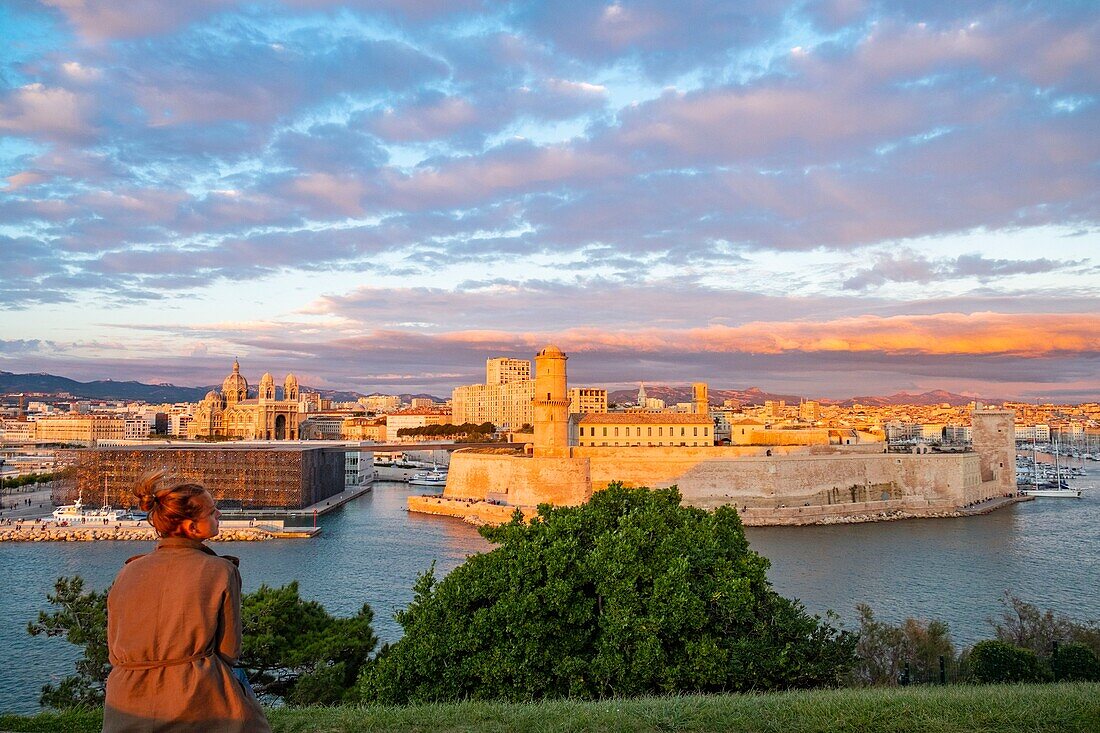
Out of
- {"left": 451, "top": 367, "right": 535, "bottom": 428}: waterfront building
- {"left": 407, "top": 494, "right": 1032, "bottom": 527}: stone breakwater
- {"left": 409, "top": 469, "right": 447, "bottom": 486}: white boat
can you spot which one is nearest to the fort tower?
{"left": 407, "top": 494, "right": 1032, "bottom": 527}: stone breakwater

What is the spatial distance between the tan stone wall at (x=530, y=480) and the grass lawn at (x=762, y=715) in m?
25.7

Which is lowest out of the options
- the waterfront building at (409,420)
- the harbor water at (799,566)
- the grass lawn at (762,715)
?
the harbor water at (799,566)

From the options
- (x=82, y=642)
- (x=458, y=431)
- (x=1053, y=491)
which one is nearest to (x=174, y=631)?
(x=82, y=642)

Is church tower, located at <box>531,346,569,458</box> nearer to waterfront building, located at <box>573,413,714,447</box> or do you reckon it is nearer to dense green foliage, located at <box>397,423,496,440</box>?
waterfront building, located at <box>573,413,714,447</box>

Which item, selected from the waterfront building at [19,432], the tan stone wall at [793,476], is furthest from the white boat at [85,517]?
the waterfront building at [19,432]

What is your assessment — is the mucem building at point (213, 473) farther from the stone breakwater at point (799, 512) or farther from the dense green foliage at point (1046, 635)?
the dense green foliage at point (1046, 635)

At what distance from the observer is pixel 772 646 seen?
7.30 m

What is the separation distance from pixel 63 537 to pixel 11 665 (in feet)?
52.6

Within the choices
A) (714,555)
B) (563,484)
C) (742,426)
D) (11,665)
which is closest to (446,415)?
(742,426)

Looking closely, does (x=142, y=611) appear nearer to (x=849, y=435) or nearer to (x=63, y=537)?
(x=63, y=537)

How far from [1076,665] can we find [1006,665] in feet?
3.22

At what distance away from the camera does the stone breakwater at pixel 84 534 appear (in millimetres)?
26391

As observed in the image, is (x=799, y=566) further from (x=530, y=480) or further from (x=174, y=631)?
(x=174, y=631)

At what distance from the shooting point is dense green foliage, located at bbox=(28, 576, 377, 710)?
27.7ft
